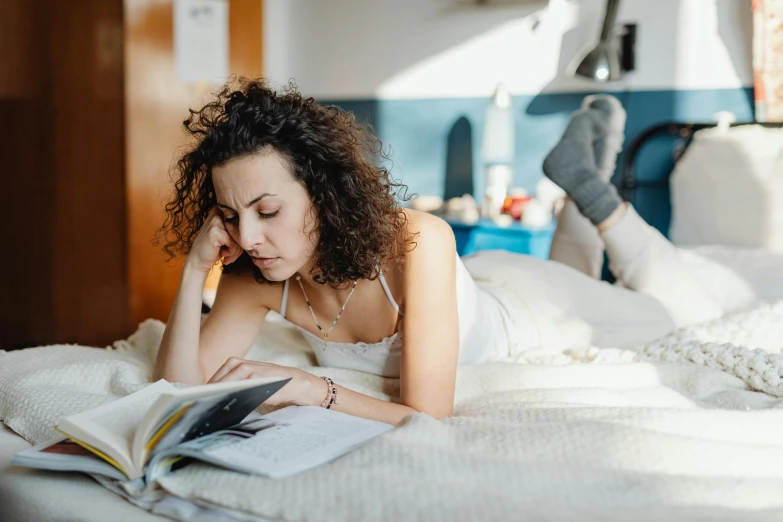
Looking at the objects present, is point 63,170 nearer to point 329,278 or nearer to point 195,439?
point 329,278

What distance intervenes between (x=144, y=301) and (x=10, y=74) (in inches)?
44.6

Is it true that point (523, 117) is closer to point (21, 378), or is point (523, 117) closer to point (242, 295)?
point (242, 295)

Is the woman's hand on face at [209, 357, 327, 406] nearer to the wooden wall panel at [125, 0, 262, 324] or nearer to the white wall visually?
the wooden wall panel at [125, 0, 262, 324]

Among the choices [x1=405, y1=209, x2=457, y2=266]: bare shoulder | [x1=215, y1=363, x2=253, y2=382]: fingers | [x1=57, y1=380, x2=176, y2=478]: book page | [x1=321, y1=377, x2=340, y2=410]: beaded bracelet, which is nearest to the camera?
[x1=57, y1=380, x2=176, y2=478]: book page

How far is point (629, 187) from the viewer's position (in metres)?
3.06

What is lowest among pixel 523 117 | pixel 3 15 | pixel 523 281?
pixel 523 281

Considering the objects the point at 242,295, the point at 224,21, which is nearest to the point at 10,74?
the point at 224,21

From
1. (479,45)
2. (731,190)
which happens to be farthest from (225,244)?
(479,45)

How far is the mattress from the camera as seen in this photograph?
877mm

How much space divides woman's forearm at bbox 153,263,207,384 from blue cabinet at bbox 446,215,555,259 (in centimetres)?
186

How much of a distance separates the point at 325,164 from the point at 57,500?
69cm

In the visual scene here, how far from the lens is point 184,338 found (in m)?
1.41

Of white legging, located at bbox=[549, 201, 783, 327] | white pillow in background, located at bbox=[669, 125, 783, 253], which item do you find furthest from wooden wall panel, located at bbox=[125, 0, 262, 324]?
white pillow in background, located at bbox=[669, 125, 783, 253]

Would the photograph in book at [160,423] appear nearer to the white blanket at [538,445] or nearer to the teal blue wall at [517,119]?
the white blanket at [538,445]
